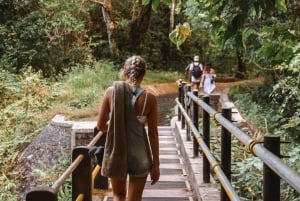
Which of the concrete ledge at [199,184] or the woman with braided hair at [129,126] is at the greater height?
the woman with braided hair at [129,126]

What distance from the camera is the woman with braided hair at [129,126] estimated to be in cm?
425

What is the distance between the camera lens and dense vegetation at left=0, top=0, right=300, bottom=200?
6824mm

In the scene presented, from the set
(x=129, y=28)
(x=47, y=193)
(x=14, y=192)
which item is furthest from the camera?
(x=129, y=28)

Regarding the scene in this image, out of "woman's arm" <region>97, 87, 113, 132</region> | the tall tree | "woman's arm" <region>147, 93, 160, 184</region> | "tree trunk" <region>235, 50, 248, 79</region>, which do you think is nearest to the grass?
"woman's arm" <region>97, 87, 113, 132</region>

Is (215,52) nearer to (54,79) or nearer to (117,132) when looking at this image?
(54,79)

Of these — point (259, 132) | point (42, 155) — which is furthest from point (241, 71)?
point (42, 155)

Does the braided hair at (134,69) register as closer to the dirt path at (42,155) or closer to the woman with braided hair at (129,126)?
the woman with braided hair at (129,126)

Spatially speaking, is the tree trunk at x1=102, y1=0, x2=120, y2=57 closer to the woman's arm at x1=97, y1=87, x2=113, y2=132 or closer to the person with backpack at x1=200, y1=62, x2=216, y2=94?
the person with backpack at x1=200, y1=62, x2=216, y2=94

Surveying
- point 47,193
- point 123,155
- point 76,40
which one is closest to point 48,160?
point 123,155

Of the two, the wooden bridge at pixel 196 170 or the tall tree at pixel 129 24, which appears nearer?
the wooden bridge at pixel 196 170

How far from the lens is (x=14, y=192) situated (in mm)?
11555

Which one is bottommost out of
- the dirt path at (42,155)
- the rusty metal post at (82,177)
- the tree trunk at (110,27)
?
the dirt path at (42,155)

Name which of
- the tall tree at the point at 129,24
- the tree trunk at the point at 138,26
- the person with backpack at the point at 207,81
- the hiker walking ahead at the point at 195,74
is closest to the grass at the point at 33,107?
the hiker walking ahead at the point at 195,74

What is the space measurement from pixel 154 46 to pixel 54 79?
39.3 ft
